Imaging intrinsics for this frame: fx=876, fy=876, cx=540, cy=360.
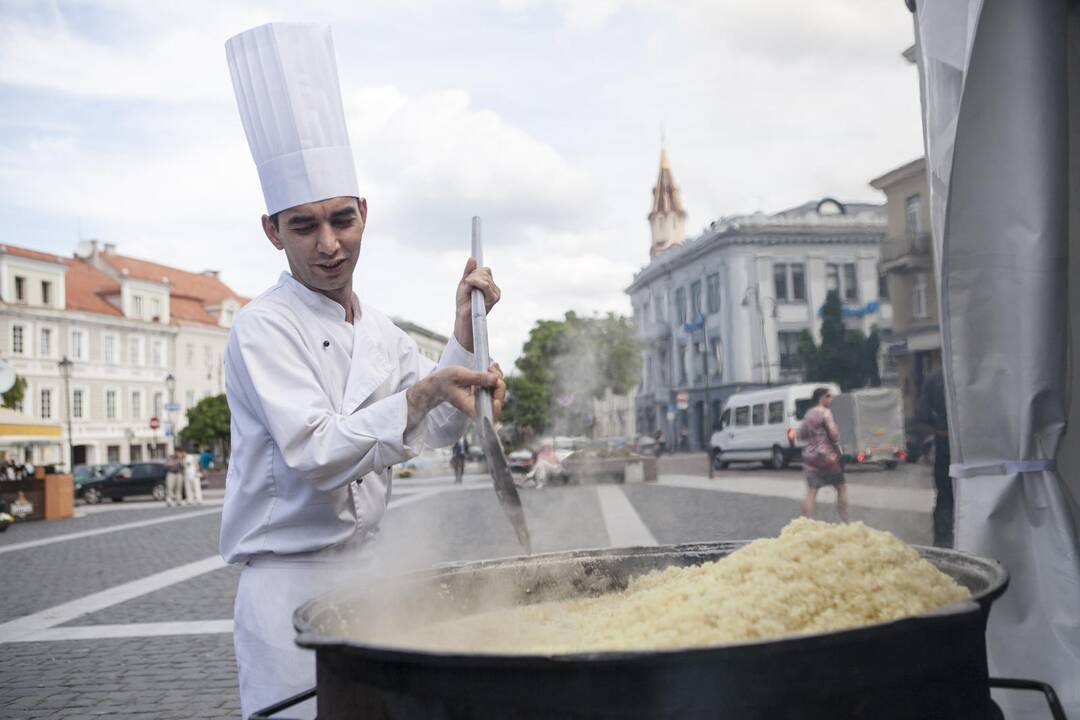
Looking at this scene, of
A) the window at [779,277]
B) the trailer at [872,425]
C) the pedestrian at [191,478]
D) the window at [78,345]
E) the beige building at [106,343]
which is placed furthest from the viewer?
the window at [78,345]

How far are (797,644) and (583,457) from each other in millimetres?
17047

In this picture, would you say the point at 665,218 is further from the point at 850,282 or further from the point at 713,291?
the point at 850,282

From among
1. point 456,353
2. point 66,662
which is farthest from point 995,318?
point 66,662

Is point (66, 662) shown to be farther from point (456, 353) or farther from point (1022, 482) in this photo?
point (1022, 482)

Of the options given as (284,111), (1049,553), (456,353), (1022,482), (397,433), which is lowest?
(1049,553)

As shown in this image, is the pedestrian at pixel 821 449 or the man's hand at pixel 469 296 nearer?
the man's hand at pixel 469 296

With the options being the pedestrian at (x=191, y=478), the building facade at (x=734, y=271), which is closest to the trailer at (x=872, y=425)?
the building facade at (x=734, y=271)

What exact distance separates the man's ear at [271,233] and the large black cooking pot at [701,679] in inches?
36.7

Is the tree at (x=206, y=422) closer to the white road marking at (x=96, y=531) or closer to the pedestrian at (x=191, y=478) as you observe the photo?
the pedestrian at (x=191, y=478)

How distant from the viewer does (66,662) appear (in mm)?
5383

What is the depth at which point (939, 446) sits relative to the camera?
650cm

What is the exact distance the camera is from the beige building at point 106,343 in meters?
42.2

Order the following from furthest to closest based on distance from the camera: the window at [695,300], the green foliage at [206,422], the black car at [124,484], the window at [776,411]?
the green foliage at [206,422] < the black car at [124,484] < the window at [776,411] < the window at [695,300]

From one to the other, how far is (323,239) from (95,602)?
6.81 m
